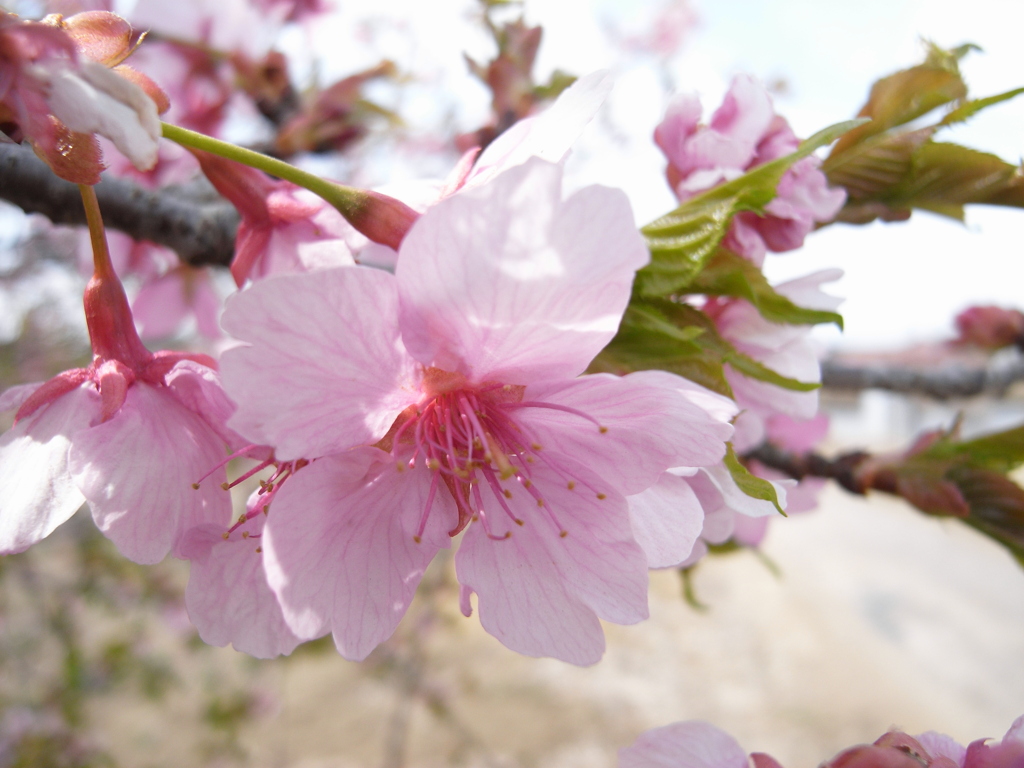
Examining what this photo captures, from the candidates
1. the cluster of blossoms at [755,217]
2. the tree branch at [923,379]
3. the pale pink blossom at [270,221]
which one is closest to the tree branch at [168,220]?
the pale pink blossom at [270,221]

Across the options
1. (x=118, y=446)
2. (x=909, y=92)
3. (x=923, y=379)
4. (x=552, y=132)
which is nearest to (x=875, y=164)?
(x=909, y=92)

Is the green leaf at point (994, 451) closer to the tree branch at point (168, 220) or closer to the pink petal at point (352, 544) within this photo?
the pink petal at point (352, 544)

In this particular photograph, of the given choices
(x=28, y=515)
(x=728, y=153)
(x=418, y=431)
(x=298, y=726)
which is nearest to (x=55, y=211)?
(x=28, y=515)

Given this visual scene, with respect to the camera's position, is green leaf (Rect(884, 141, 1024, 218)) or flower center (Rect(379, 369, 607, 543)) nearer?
flower center (Rect(379, 369, 607, 543))

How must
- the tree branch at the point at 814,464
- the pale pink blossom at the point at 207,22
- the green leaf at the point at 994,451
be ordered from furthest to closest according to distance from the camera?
the pale pink blossom at the point at 207,22, the tree branch at the point at 814,464, the green leaf at the point at 994,451

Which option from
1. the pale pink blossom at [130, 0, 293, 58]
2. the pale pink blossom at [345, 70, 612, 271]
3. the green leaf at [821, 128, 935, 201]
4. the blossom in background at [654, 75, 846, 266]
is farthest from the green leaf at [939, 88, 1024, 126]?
the pale pink blossom at [130, 0, 293, 58]

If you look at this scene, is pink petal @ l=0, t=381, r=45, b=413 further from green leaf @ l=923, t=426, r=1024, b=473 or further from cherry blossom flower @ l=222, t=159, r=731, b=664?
green leaf @ l=923, t=426, r=1024, b=473

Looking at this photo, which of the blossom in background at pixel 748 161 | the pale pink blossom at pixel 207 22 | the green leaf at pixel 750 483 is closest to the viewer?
the green leaf at pixel 750 483
